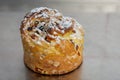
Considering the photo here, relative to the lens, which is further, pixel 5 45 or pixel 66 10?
pixel 66 10

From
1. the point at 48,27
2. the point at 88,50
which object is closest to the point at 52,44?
the point at 48,27

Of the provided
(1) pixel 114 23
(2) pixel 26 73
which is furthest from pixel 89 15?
(2) pixel 26 73

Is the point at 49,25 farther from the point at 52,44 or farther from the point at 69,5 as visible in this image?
the point at 69,5

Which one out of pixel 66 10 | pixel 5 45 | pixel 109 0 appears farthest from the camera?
pixel 109 0

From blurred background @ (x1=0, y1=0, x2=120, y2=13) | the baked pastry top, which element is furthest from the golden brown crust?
blurred background @ (x1=0, y1=0, x2=120, y2=13)

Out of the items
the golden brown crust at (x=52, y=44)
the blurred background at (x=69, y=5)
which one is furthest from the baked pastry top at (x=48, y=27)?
the blurred background at (x=69, y=5)

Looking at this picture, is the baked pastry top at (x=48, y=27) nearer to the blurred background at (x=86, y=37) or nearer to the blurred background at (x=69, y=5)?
the blurred background at (x=86, y=37)

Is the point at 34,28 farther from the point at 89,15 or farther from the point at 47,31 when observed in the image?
the point at 89,15
